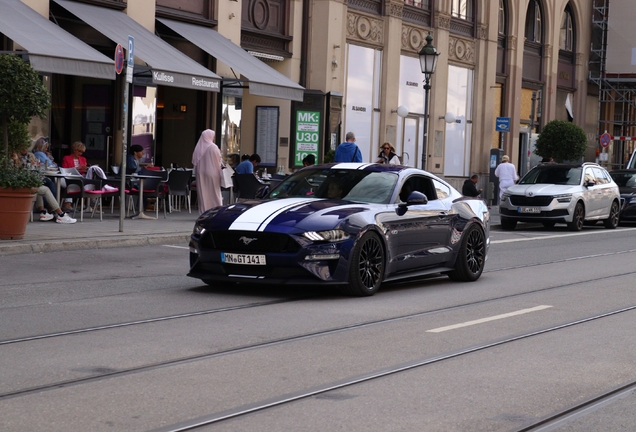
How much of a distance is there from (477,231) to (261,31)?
1643cm

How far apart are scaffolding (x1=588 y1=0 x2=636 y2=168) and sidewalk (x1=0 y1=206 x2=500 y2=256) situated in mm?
32830

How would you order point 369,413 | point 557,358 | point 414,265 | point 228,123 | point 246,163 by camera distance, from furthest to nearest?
point 228,123
point 246,163
point 414,265
point 557,358
point 369,413

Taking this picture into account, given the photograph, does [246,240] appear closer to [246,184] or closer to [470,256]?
[470,256]

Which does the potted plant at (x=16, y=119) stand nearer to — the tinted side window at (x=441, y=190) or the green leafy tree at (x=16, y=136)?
the green leafy tree at (x=16, y=136)

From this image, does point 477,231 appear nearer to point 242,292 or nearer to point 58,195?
point 242,292

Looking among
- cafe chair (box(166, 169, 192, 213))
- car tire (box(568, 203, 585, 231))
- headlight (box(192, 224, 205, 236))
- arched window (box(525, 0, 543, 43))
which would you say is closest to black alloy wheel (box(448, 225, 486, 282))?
headlight (box(192, 224, 205, 236))

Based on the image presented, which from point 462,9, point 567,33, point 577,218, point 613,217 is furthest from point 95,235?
point 567,33

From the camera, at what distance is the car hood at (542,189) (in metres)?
25.8

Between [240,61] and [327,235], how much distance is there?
15.7 meters

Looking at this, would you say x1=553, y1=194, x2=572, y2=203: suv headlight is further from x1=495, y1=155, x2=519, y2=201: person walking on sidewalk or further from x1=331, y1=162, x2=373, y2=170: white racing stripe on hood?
x1=331, y1=162, x2=373, y2=170: white racing stripe on hood

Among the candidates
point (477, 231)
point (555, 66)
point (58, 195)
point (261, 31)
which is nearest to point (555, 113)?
point (555, 66)

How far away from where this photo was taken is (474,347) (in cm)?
847

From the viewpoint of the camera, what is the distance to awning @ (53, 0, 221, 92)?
73.9 ft

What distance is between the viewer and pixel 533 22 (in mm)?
45188
